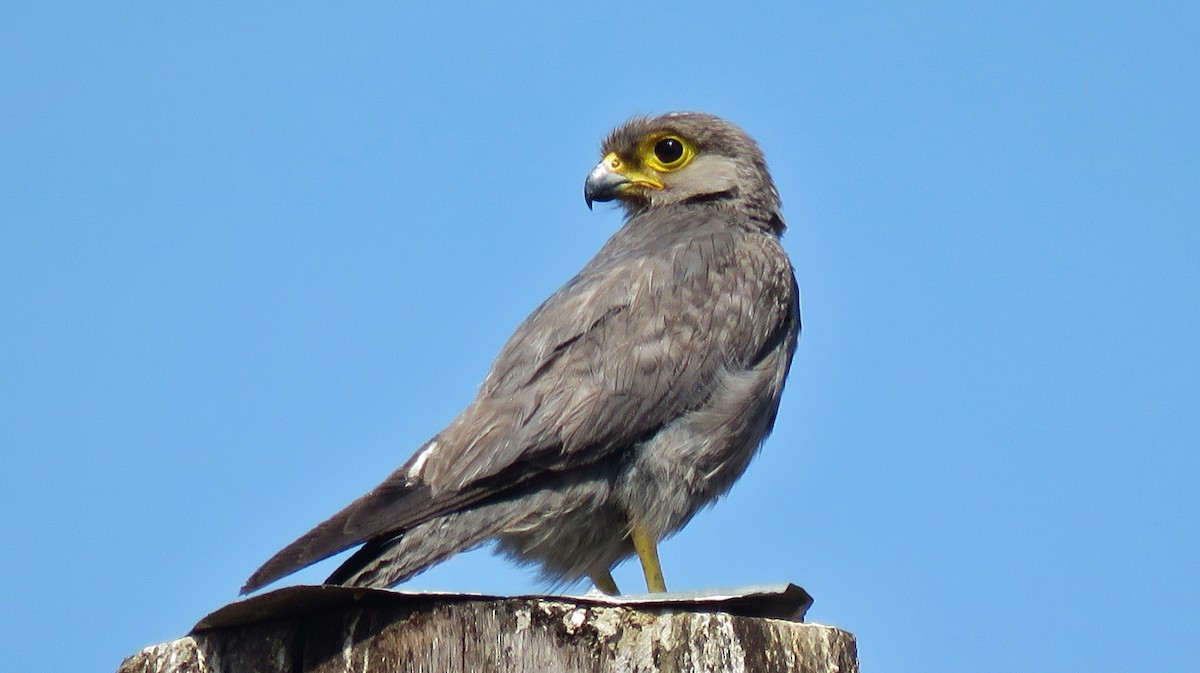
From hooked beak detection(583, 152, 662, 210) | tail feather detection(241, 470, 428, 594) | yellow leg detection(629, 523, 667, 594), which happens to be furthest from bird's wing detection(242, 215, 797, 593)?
hooked beak detection(583, 152, 662, 210)

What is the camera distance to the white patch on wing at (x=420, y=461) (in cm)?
414

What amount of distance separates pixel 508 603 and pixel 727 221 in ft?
10.5

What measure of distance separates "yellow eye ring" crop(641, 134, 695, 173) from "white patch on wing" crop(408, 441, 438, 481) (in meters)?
2.28

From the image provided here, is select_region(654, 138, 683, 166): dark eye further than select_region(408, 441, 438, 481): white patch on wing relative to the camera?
Yes

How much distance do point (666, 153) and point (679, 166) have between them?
0.09m

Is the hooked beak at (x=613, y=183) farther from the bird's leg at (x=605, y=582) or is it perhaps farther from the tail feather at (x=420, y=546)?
the tail feather at (x=420, y=546)

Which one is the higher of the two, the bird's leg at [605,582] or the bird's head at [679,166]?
the bird's head at [679,166]

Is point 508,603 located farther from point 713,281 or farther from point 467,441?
point 713,281

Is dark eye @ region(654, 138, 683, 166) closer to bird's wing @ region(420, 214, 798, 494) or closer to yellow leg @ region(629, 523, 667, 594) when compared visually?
bird's wing @ region(420, 214, 798, 494)

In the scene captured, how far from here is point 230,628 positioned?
2.99m

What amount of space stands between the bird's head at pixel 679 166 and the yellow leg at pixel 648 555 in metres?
1.78

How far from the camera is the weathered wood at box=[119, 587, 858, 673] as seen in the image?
2791 mm

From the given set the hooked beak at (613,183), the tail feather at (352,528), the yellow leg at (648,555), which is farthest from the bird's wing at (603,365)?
the hooked beak at (613,183)

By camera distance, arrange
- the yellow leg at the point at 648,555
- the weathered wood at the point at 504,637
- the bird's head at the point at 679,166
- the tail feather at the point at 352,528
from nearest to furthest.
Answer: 1. the weathered wood at the point at 504,637
2. the tail feather at the point at 352,528
3. the yellow leg at the point at 648,555
4. the bird's head at the point at 679,166
